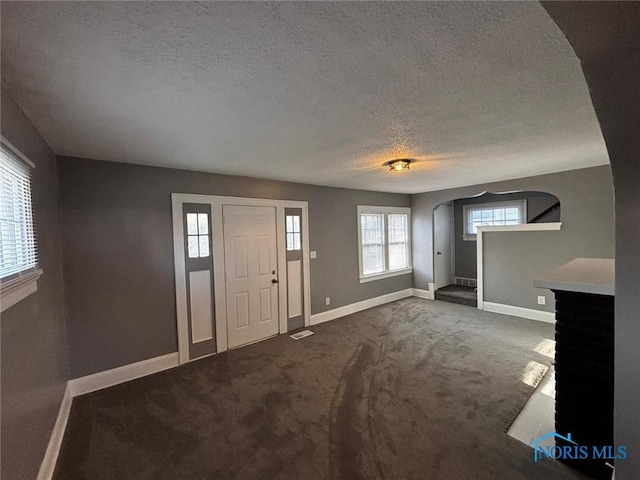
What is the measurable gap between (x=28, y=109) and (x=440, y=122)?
266 centimetres

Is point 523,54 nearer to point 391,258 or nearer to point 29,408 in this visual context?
point 29,408

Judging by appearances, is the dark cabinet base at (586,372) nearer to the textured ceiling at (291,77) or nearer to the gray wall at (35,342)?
the textured ceiling at (291,77)

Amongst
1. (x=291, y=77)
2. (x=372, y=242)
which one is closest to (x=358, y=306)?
(x=372, y=242)

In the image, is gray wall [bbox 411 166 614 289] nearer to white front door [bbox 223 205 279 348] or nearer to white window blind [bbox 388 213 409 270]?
white window blind [bbox 388 213 409 270]

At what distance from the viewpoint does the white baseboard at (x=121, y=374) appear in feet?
8.98

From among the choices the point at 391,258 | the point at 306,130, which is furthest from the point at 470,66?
the point at 391,258

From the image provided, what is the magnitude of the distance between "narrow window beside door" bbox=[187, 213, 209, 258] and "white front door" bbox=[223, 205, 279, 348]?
0.82 feet

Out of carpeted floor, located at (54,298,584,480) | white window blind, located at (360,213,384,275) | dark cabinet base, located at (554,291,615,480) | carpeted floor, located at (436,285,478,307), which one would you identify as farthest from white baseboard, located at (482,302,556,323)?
dark cabinet base, located at (554,291,615,480)

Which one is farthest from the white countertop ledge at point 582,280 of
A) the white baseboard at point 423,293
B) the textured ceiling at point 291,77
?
the white baseboard at point 423,293

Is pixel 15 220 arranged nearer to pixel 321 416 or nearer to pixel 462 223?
pixel 321 416

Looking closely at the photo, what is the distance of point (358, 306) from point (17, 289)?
4.54 meters

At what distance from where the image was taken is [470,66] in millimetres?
1359

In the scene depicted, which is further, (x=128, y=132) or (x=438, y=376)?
(x=438, y=376)

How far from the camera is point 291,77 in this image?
1.42 m
